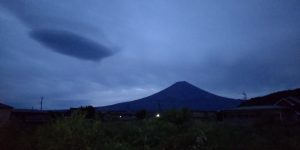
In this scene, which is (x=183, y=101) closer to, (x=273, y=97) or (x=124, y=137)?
(x=273, y=97)

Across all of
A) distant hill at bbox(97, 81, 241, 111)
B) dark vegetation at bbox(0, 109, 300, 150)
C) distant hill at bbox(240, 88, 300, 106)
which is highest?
distant hill at bbox(97, 81, 241, 111)

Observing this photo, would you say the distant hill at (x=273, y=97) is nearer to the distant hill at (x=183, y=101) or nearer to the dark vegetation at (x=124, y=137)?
the dark vegetation at (x=124, y=137)

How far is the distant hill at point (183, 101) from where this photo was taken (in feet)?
466

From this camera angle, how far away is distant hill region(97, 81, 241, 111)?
142m

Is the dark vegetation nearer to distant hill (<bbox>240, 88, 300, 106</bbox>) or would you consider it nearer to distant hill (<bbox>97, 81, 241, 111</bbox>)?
distant hill (<bbox>240, 88, 300, 106</bbox>)

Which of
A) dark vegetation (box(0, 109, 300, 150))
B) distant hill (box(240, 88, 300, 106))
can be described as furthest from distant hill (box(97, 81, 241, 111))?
dark vegetation (box(0, 109, 300, 150))

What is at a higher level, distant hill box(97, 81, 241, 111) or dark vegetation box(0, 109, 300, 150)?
distant hill box(97, 81, 241, 111)

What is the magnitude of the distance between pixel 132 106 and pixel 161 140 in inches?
5303

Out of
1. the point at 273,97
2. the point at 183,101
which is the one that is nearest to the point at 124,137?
the point at 273,97

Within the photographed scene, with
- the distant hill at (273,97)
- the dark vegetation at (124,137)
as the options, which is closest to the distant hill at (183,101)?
the distant hill at (273,97)

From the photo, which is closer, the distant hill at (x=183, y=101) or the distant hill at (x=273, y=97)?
the distant hill at (x=273, y=97)

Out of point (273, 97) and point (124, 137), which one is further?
point (273, 97)

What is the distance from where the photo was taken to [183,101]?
156 m

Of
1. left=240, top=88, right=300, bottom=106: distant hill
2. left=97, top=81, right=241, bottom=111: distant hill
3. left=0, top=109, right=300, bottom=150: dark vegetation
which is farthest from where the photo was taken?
left=97, top=81, right=241, bottom=111: distant hill
